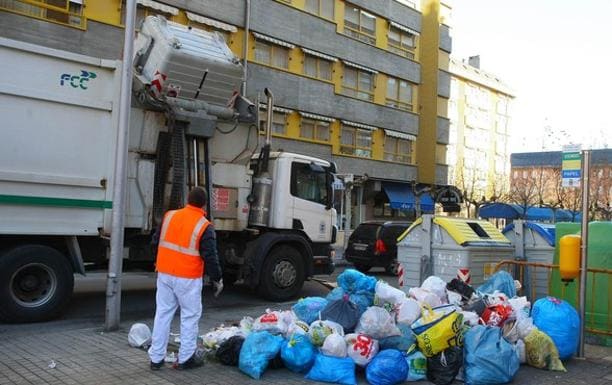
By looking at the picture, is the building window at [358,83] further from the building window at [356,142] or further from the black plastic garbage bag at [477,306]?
the black plastic garbage bag at [477,306]

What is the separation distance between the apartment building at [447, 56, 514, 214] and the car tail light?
32814mm

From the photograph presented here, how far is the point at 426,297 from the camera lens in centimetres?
665

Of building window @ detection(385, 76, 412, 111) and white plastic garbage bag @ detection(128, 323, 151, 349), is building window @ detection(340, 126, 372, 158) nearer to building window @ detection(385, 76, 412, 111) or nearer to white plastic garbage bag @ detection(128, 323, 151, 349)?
building window @ detection(385, 76, 412, 111)

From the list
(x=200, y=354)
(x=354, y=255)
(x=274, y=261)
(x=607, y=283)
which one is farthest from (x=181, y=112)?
(x=354, y=255)

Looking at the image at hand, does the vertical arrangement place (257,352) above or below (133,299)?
above

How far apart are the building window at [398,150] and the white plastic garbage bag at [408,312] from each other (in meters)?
25.0

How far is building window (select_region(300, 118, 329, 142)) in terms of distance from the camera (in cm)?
2602

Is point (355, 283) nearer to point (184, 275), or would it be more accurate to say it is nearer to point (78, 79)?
point (184, 275)

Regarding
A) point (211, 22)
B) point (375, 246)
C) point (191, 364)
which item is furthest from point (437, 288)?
point (211, 22)

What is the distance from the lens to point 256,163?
10.7m

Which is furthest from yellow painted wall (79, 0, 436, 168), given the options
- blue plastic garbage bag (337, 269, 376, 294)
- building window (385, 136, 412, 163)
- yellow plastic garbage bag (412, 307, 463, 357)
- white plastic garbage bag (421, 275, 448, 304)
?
yellow plastic garbage bag (412, 307, 463, 357)

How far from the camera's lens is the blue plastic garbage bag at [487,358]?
18.1 ft

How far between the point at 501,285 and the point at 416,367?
2.57 m

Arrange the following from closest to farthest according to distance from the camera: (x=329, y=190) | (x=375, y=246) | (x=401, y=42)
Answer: (x=329, y=190)
(x=375, y=246)
(x=401, y=42)
